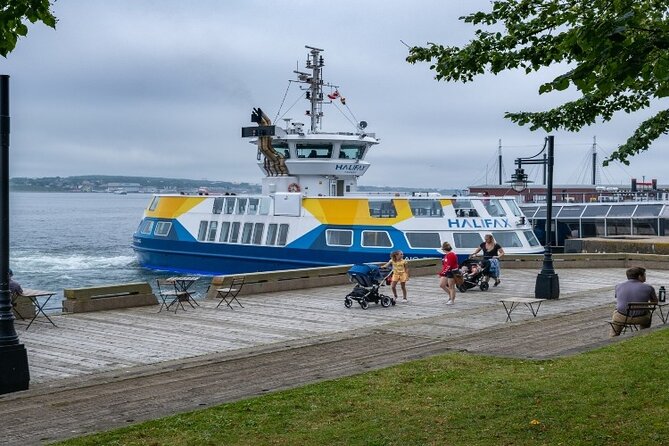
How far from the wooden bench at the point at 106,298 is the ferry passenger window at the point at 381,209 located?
17.1 metres

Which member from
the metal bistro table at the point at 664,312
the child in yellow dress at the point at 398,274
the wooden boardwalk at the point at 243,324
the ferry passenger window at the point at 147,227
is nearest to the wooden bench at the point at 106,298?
the wooden boardwalk at the point at 243,324

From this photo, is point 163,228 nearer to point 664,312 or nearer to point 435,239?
point 435,239

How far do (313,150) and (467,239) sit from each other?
9832 mm

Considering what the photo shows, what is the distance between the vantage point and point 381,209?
35844 mm

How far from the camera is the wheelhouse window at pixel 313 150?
40969 mm

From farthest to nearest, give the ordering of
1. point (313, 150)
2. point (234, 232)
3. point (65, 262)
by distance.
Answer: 1. point (65, 262)
2. point (313, 150)
3. point (234, 232)

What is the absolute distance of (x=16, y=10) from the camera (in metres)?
7.28

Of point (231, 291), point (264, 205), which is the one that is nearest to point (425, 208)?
point (264, 205)

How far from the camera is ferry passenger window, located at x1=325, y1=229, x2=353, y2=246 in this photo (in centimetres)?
3587

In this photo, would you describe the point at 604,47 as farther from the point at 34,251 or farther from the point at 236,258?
the point at 34,251

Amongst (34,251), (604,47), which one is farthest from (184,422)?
(34,251)

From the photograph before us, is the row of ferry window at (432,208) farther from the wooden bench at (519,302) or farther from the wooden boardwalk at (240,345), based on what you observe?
the wooden bench at (519,302)

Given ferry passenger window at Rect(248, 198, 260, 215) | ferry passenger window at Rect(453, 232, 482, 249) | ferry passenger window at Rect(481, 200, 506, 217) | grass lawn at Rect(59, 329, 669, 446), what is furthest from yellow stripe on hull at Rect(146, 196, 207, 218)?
grass lawn at Rect(59, 329, 669, 446)

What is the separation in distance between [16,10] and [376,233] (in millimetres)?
28603
